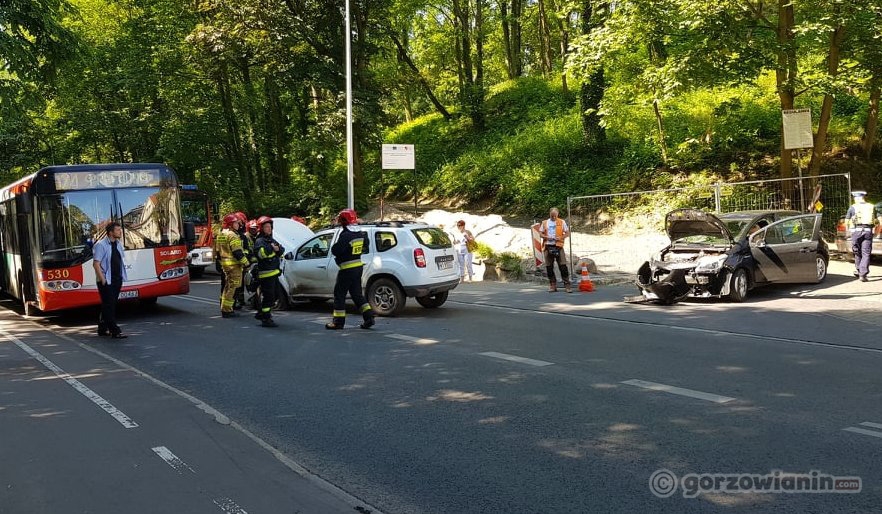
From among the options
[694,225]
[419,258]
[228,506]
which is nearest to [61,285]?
[419,258]

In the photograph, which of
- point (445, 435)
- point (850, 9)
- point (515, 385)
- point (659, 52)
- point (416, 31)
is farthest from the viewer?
point (416, 31)

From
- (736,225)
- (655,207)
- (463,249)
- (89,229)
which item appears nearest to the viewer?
(89,229)

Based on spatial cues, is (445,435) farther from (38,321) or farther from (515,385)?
(38,321)

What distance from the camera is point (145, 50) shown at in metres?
32.2

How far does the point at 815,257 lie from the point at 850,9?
665 centimetres

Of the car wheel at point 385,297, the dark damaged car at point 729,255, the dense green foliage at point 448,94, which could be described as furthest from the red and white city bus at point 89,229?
the dark damaged car at point 729,255

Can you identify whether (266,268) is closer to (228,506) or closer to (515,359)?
(515,359)

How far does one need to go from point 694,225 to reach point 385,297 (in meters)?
6.00

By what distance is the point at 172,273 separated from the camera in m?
13.7

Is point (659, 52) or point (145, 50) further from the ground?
point (145, 50)

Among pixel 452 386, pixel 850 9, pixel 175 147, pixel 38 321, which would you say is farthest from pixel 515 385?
pixel 175 147

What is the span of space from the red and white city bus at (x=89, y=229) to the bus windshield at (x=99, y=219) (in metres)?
0.02

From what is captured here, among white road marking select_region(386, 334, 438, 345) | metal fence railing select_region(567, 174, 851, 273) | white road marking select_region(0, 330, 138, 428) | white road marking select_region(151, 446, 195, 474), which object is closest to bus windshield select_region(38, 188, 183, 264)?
white road marking select_region(0, 330, 138, 428)

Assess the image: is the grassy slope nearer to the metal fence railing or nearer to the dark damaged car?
the metal fence railing
